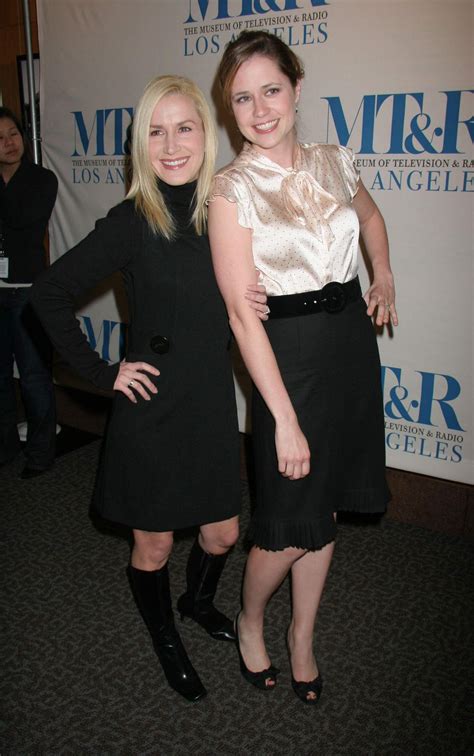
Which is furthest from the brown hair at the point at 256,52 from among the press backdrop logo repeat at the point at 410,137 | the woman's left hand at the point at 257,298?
the press backdrop logo repeat at the point at 410,137

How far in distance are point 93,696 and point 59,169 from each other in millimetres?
2755

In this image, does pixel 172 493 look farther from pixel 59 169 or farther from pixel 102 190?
pixel 59 169

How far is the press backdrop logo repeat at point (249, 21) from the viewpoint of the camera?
2568 millimetres

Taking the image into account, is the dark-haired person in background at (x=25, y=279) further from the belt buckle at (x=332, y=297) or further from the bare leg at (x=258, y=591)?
the belt buckle at (x=332, y=297)

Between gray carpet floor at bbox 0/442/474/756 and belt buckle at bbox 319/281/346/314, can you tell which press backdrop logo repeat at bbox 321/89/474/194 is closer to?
belt buckle at bbox 319/281/346/314

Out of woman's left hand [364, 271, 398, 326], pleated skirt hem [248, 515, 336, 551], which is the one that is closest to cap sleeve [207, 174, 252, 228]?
woman's left hand [364, 271, 398, 326]

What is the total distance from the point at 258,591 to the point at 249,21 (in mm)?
2302

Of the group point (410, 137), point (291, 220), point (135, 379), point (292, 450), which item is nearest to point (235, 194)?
point (291, 220)

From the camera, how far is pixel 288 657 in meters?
2.10

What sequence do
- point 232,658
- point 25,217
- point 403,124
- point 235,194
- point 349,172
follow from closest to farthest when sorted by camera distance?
point 235,194, point 349,172, point 232,658, point 403,124, point 25,217

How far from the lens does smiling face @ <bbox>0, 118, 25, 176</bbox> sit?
3205mm

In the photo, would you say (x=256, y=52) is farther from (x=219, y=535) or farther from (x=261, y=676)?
(x=261, y=676)

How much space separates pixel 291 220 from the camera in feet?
5.09

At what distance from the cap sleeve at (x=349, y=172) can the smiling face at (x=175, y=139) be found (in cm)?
39
